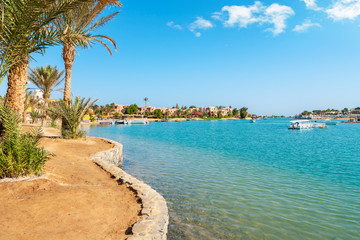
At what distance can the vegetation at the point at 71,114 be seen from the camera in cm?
1330

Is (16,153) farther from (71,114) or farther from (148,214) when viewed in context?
(71,114)

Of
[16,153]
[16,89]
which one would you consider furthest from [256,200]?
[16,89]

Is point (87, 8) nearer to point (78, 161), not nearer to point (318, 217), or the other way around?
point (78, 161)

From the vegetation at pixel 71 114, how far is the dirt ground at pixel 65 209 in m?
8.26

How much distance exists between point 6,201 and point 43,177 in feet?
4.19

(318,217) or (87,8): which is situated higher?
(87,8)

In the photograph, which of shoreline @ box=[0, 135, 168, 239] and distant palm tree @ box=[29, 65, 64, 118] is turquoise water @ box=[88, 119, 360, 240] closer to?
shoreline @ box=[0, 135, 168, 239]

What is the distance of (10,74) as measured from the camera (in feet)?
24.9

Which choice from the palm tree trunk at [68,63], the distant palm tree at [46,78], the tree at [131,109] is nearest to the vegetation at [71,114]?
the palm tree trunk at [68,63]

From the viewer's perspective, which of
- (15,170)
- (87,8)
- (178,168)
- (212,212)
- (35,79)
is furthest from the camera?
(35,79)

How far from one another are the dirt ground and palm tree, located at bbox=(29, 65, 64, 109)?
23.3 meters

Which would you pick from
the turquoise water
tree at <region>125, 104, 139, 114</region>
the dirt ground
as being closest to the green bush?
the dirt ground

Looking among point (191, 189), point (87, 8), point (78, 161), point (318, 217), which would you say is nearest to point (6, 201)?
point (78, 161)

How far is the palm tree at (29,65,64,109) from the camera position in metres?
24.6
